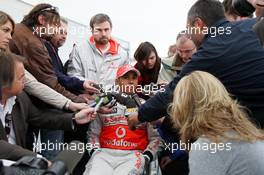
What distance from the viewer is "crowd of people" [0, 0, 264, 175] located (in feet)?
4.82

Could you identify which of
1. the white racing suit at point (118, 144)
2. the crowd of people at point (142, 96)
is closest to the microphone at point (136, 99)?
the crowd of people at point (142, 96)

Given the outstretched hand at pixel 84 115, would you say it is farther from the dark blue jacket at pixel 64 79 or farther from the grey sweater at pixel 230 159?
the grey sweater at pixel 230 159

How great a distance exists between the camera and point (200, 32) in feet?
6.27

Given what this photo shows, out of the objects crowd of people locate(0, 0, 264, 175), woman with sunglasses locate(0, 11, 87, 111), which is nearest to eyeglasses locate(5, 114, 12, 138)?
crowd of people locate(0, 0, 264, 175)

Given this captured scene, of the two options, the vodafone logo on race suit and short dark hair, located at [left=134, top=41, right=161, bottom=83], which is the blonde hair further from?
short dark hair, located at [left=134, top=41, right=161, bottom=83]

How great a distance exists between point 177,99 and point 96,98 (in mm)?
936

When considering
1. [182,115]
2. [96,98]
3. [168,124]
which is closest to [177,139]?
[168,124]

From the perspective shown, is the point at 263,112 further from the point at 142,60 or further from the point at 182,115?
the point at 142,60

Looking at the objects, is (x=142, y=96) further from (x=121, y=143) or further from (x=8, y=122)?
(x=8, y=122)

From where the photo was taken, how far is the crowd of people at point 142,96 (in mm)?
1468

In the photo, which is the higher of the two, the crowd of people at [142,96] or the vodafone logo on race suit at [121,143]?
the crowd of people at [142,96]

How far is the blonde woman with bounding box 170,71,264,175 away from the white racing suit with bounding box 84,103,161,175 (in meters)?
0.86

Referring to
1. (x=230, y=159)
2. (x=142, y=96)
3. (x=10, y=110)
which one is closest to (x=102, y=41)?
(x=142, y=96)

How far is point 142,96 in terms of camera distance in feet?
8.99
